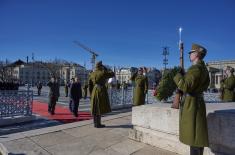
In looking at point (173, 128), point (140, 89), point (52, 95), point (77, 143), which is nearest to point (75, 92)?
point (52, 95)

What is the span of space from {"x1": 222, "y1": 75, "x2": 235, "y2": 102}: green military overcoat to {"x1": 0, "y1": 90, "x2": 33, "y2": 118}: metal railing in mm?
7501

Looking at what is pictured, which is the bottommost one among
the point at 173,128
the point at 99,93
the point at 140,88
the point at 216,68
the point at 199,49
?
the point at 173,128

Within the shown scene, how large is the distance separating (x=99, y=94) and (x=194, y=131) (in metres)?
4.04

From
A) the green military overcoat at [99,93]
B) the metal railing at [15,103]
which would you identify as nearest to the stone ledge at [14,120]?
the metal railing at [15,103]

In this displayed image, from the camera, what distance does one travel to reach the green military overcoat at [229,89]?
35.1 feet

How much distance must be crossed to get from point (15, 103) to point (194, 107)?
8.10m

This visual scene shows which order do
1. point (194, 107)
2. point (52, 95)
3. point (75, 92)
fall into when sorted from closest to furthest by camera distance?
1. point (194, 107)
2. point (75, 92)
3. point (52, 95)

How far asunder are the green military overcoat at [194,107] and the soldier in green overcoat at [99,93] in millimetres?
3798

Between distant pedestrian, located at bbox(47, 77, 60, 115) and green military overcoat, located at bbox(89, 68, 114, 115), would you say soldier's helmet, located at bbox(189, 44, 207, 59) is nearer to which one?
green military overcoat, located at bbox(89, 68, 114, 115)

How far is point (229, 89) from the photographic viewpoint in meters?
10.8

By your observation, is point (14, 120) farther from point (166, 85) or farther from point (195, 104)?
point (195, 104)

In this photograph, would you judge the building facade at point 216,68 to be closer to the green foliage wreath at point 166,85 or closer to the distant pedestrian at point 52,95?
the distant pedestrian at point 52,95

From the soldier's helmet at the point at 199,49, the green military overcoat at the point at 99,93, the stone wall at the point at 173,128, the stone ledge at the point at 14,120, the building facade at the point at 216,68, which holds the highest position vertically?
the building facade at the point at 216,68

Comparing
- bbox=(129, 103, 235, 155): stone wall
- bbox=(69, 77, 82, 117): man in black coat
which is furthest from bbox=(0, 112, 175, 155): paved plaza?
bbox=(69, 77, 82, 117): man in black coat
